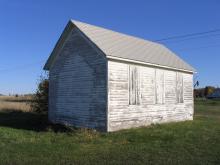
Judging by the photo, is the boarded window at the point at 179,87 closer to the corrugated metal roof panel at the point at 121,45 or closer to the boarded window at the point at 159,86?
the corrugated metal roof panel at the point at 121,45

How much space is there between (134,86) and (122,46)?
114 inches

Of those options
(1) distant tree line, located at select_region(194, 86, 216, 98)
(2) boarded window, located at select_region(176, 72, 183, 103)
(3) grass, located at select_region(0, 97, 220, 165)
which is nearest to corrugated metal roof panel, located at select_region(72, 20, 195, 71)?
(2) boarded window, located at select_region(176, 72, 183, 103)

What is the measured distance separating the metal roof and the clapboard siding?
1.77 feet

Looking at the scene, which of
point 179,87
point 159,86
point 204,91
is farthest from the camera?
point 204,91

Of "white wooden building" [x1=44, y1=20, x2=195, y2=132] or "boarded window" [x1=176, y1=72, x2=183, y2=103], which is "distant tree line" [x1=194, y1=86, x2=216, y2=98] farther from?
"white wooden building" [x1=44, y1=20, x2=195, y2=132]

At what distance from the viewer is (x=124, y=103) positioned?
62.7ft

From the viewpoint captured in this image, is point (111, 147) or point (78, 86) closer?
point (111, 147)

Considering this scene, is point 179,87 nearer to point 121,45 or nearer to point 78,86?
point 121,45

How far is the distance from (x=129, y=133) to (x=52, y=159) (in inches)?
270

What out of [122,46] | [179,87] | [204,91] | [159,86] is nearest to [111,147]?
[122,46]

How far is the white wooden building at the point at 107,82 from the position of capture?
1839 cm

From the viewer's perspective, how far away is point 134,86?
1991 cm

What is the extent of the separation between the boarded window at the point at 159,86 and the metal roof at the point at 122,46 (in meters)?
0.61

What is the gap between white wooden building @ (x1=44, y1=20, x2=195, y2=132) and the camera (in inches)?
724
